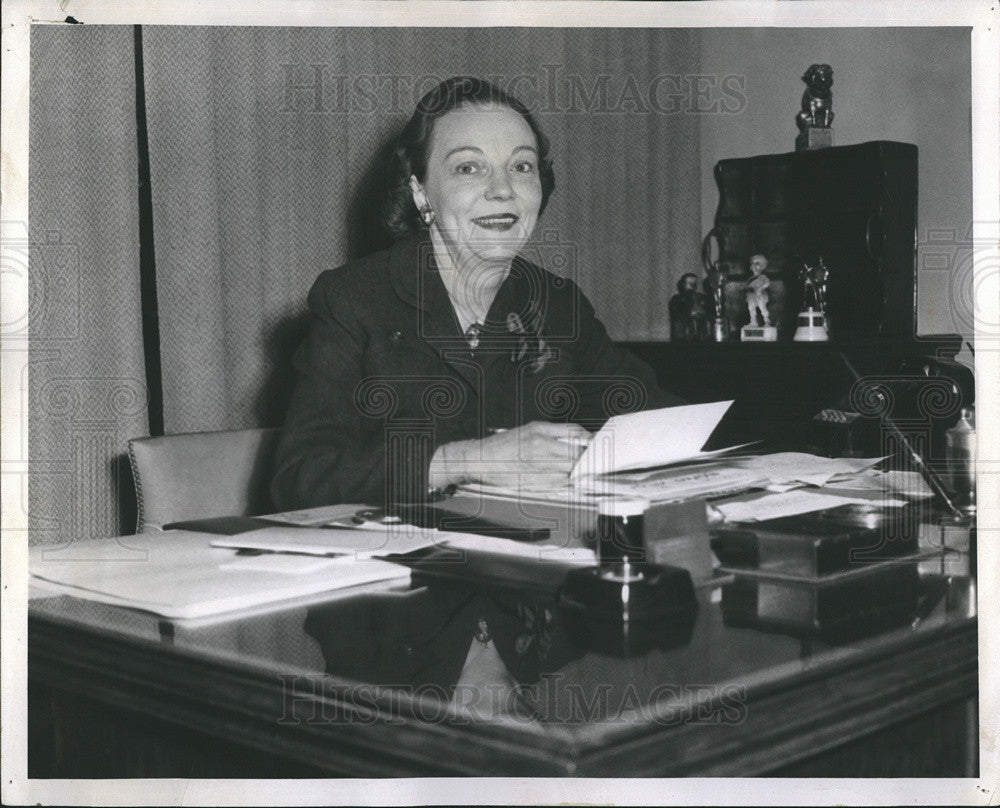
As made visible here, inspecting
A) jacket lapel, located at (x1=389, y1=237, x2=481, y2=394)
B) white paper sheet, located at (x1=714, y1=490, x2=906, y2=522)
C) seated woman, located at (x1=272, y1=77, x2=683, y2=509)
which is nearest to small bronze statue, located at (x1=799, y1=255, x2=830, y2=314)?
seated woman, located at (x1=272, y1=77, x2=683, y2=509)

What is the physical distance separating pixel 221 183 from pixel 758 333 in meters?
1.43

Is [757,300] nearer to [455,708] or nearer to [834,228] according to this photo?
[834,228]

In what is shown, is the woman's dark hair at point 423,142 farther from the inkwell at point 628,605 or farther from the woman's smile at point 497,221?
the inkwell at point 628,605

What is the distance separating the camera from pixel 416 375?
67.9 inches

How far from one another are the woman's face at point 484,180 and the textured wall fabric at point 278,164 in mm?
573

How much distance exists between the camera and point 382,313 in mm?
1709

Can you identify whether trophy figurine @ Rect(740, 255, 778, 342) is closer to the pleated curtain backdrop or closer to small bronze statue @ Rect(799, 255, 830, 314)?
small bronze statue @ Rect(799, 255, 830, 314)

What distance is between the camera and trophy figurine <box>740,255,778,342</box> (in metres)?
2.83

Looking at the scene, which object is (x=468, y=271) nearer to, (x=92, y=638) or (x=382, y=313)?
(x=382, y=313)

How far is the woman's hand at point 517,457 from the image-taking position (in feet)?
3.83

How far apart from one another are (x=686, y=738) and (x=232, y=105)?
190 cm

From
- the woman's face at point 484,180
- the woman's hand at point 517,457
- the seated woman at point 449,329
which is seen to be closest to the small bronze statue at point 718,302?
→ the seated woman at point 449,329

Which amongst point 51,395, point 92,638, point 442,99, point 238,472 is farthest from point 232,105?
point 92,638

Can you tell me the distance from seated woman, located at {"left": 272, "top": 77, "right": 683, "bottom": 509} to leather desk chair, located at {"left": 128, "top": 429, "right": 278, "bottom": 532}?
14 cm
